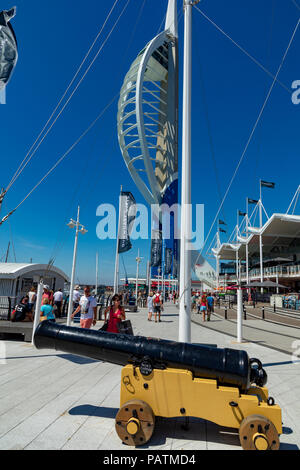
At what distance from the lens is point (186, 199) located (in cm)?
635

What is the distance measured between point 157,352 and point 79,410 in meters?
1.57

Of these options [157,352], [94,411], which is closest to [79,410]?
[94,411]

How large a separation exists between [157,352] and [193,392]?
21.4 inches

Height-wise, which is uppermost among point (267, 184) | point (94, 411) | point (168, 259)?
point (267, 184)

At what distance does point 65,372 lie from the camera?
5746 millimetres

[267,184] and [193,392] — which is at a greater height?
[267,184]

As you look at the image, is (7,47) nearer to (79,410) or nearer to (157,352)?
(157,352)

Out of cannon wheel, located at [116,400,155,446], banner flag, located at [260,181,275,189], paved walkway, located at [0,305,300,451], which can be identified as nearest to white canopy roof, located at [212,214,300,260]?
banner flag, located at [260,181,275,189]

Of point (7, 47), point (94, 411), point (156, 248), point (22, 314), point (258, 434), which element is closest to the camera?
point (258, 434)

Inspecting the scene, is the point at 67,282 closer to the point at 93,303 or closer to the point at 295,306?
the point at 93,303

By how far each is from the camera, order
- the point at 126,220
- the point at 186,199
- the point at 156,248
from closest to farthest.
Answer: the point at 186,199 < the point at 126,220 < the point at 156,248

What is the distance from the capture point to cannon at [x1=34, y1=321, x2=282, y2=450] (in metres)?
2.84

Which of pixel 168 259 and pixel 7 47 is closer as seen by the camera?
pixel 7 47

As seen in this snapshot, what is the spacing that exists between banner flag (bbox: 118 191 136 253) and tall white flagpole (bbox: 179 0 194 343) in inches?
489
